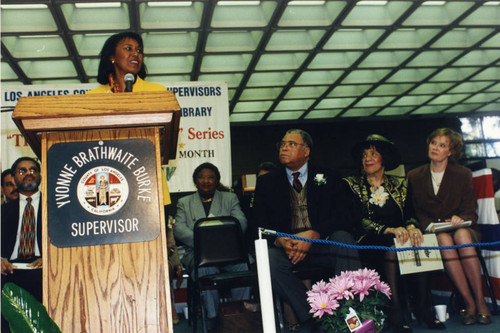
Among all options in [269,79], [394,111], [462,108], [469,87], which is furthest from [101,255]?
[462,108]

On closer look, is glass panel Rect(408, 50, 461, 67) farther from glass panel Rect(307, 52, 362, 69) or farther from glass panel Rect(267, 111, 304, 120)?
glass panel Rect(267, 111, 304, 120)

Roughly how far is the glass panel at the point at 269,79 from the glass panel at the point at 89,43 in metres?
2.52

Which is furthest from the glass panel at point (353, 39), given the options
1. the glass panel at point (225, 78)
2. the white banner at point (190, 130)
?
the white banner at point (190, 130)

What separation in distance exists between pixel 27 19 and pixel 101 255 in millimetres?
5039

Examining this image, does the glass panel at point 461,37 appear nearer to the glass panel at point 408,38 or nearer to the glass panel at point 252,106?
the glass panel at point 408,38

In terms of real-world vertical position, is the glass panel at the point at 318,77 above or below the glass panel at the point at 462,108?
→ above

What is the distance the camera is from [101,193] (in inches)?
48.6

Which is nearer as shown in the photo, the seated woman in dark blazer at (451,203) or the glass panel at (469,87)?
the seated woman in dark blazer at (451,203)

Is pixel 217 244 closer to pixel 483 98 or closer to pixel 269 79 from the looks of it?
pixel 269 79

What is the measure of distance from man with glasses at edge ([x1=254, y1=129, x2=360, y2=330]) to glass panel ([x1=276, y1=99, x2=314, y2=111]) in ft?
19.7

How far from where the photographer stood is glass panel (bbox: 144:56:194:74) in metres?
6.71

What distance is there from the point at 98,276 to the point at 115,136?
36 cm

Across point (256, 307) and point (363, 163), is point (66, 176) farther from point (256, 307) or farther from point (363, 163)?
point (363, 163)

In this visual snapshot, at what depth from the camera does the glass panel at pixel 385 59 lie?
24.0 ft
